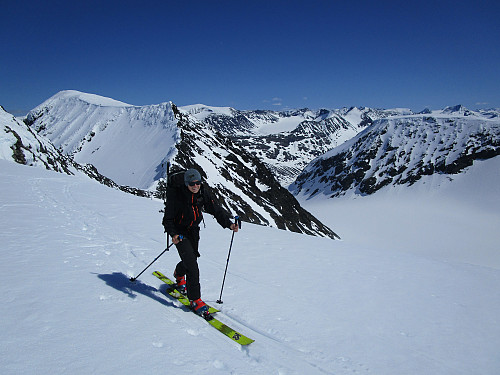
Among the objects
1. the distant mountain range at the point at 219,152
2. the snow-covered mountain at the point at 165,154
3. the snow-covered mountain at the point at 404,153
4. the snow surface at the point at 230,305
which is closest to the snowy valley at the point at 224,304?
the snow surface at the point at 230,305

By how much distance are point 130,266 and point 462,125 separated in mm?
158343

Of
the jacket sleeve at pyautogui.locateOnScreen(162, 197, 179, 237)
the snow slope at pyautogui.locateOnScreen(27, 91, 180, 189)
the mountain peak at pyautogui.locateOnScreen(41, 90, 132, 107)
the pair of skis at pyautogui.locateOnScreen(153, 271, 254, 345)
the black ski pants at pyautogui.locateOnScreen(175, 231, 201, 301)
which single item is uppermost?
the mountain peak at pyautogui.locateOnScreen(41, 90, 132, 107)

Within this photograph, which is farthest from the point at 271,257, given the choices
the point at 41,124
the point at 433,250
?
the point at 41,124

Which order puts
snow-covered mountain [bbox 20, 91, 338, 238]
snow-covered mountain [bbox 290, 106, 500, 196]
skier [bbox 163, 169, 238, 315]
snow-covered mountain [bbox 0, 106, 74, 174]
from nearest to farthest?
skier [bbox 163, 169, 238, 315] < snow-covered mountain [bbox 0, 106, 74, 174] < snow-covered mountain [bbox 20, 91, 338, 238] < snow-covered mountain [bbox 290, 106, 500, 196]

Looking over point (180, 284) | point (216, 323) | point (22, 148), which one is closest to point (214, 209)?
point (180, 284)

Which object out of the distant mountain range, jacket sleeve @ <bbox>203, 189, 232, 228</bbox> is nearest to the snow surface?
jacket sleeve @ <bbox>203, 189, 232, 228</bbox>

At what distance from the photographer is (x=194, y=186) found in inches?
229

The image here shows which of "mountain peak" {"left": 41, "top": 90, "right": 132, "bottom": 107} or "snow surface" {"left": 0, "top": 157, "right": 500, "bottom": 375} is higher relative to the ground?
"mountain peak" {"left": 41, "top": 90, "right": 132, "bottom": 107}

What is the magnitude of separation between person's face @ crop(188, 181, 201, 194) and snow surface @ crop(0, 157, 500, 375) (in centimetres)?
238

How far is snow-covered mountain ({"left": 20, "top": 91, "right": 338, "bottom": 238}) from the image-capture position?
51875 millimetres

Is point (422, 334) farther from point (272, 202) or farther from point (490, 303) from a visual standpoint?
point (272, 202)

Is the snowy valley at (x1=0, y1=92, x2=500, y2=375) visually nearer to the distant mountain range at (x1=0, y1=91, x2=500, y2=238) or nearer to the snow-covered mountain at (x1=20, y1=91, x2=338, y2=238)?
the distant mountain range at (x1=0, y1=91, x2=500, y2=238)

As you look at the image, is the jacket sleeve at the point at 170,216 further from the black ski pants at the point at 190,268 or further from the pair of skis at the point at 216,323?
the pair of skis at the point at 216,323

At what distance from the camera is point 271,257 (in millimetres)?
10523
